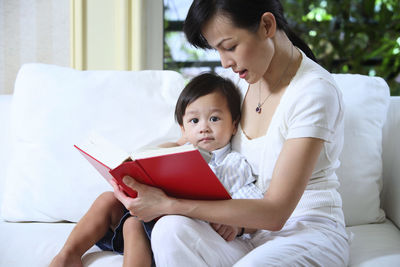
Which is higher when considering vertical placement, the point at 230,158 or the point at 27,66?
the point at 27,66

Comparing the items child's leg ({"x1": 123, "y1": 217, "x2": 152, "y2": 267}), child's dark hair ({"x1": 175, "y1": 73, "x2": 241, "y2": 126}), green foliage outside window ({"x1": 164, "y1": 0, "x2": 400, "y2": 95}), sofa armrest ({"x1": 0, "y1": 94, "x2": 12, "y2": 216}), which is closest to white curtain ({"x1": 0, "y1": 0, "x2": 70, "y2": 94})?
sofa armrest ({"x1": 0, "y1": 94, "x2": 12, "y2": 216})

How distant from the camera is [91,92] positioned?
1.60 meters

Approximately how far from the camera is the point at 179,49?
235 centimetres

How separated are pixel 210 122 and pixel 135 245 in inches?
18.3

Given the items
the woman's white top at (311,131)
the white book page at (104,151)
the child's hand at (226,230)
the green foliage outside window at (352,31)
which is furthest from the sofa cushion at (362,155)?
the green foliage outside window at (352,31)

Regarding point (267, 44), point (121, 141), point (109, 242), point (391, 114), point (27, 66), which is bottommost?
point (109, 242)

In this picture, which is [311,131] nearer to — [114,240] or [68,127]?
[114,240]

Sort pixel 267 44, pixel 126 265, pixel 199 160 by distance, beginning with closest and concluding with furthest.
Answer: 1. pixel 199 160
2. pixel 126 265
3. pixel 267 44

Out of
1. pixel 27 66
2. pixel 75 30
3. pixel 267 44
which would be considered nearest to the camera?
pixel 267 44

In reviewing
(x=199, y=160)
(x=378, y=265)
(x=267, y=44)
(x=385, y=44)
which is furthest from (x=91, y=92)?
(x=385, y=44)

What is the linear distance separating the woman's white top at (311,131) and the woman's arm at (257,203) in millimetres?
50

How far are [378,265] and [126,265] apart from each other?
2.20 ft

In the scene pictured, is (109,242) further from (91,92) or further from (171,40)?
(171,40)

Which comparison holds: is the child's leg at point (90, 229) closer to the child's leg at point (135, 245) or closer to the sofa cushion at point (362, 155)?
the child's leg at point (135, 245)
